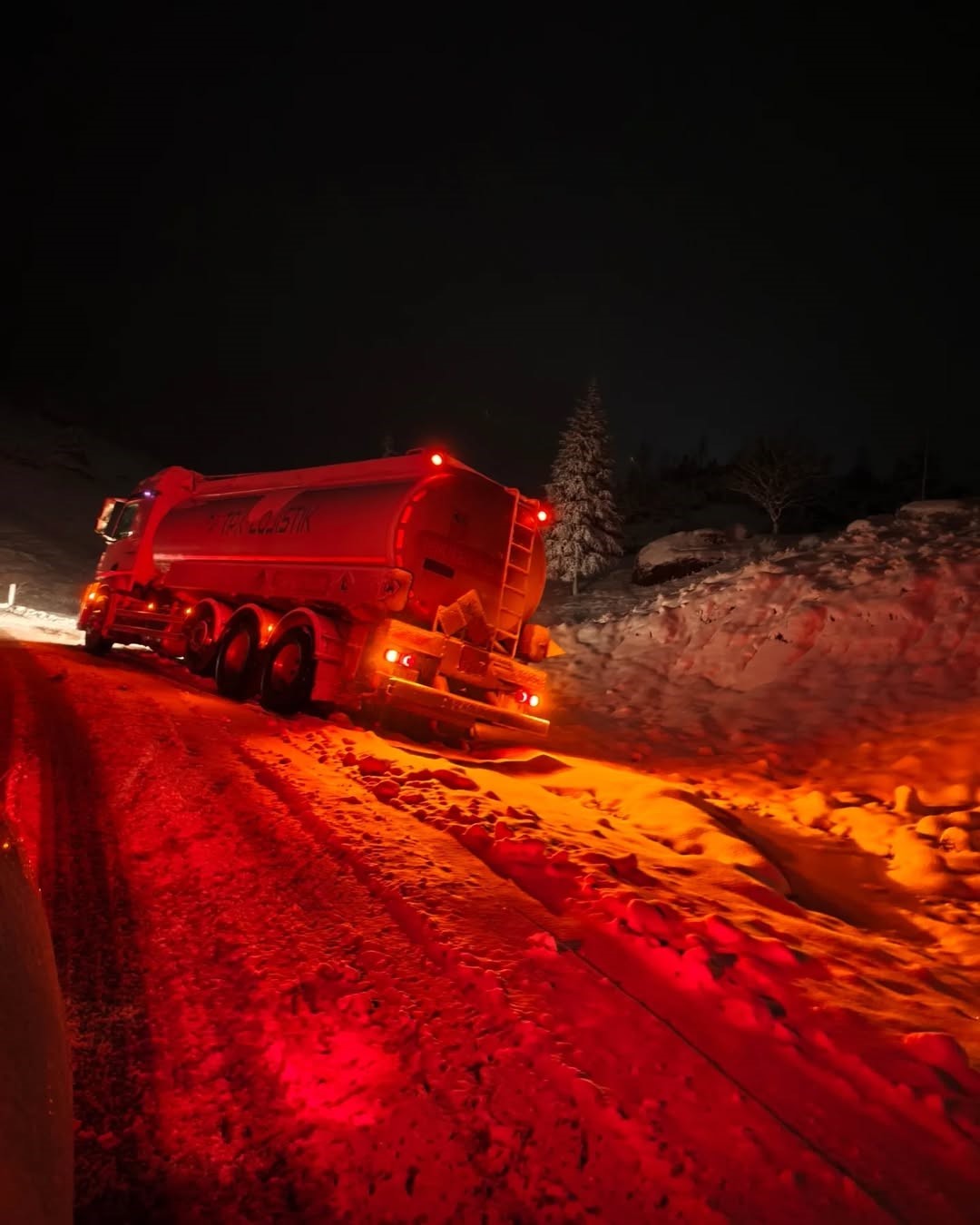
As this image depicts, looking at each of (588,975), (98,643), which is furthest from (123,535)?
(588,975)

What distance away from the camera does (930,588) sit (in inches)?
525

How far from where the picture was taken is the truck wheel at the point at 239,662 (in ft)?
36.9

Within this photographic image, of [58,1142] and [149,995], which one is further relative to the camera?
[149,995]

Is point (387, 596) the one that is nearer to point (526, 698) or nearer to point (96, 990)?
point (526, 698)

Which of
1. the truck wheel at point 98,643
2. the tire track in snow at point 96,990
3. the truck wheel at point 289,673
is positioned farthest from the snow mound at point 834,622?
the truck wheel at point 98,643

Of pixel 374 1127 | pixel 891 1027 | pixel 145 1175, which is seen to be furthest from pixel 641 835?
pixel 145 1175

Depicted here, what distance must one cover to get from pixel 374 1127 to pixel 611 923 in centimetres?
185

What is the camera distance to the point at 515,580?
426 inches

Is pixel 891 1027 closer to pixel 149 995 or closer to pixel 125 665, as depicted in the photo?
pixel 149 995

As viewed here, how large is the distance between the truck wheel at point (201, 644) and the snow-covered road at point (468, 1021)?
6927 mm

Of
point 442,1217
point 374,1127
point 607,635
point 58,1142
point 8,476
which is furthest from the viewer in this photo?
point 8,476

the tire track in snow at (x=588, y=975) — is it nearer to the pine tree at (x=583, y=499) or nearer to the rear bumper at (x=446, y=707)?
the rear bumper at (x=446, y=707)

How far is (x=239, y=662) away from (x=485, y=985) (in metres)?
9.34

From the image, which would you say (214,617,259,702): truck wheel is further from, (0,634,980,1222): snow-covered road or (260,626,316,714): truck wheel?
(0,634,980,1222): snow-covered road
